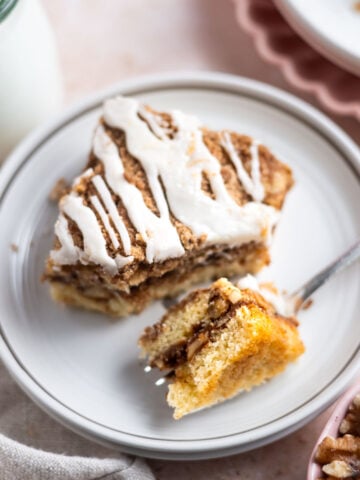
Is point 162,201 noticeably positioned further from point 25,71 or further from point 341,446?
point 341,446

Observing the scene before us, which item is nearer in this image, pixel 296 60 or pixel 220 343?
pixel 220 343

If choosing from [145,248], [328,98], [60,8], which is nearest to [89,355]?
[145,248]

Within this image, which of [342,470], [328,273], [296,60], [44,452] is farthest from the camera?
[296,60]

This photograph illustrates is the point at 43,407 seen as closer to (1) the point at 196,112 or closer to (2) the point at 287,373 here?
(2) the point at 287,373

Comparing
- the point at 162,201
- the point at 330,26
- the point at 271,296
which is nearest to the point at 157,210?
the point at 162,201

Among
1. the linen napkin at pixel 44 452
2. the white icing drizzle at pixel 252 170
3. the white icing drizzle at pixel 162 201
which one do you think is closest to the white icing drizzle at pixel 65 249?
the white icing drizzle at pixel 162 201
